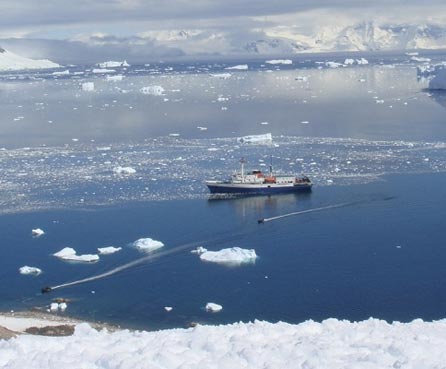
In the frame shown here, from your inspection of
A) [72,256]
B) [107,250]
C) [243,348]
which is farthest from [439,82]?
[243,348]

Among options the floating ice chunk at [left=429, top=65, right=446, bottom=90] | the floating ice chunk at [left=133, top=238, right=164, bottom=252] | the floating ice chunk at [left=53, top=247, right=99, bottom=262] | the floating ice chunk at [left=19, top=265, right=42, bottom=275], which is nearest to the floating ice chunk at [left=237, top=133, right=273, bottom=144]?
the floating ice chunk at [left=133, top=238, right=164, bottom=252]

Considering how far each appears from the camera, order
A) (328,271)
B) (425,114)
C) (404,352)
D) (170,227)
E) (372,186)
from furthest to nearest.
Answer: (425,114) → (372,186) → (170,227) → (328,271) → (404,352)

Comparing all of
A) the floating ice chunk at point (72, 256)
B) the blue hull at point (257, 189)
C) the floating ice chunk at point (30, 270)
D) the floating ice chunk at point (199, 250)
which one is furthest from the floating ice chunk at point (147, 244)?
the blue hull at point (257, 189)

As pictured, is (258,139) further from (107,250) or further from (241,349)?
(241,349)

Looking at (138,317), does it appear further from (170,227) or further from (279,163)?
(279,163)

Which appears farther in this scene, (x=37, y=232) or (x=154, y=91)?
(x=154, y=91)

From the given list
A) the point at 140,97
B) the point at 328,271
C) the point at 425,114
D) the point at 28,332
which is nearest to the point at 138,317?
the point at 28,332
